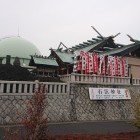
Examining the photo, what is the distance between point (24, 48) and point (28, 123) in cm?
2609

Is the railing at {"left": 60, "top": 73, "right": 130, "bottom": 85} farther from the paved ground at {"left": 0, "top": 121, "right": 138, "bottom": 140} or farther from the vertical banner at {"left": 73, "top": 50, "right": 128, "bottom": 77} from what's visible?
the paved ground at {"left": 0, "top": 121, "right": 138, "bottom": 140}

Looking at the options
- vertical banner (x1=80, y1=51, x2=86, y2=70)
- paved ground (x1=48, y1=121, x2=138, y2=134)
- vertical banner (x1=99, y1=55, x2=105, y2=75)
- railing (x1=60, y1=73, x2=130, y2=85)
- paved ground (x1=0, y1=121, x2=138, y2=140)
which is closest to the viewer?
paved ground (x1=0, y1=121, x2=138, y2=140)

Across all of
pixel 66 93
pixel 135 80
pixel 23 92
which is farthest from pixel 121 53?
pixel 23 92

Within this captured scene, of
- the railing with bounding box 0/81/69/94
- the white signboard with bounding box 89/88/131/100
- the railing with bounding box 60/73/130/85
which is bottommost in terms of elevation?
the white signboard with bounding box 89/88/131/100

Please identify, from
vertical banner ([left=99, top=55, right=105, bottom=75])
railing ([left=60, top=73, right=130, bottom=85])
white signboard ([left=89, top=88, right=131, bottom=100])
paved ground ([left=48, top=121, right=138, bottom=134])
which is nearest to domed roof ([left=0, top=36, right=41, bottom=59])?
railing ([left=60, top=73, right=130, bottom=85])

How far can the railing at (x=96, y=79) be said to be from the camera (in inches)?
691

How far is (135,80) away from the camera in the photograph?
2089cm

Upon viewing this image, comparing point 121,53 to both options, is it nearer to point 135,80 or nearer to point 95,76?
point 135,80

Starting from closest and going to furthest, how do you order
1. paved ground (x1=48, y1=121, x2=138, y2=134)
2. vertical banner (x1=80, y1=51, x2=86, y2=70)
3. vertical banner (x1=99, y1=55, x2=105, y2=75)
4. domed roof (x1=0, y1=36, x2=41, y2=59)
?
paved ground (x1=48, y1=121, x2=138, y2=134), vertical banner (x1=80, y1=51, x2=86, y2=70), vertical banner (x1=99, y1=55, x2=105, y2=75), domed roof (x1=0, y1=36, x2=41, y2=59)

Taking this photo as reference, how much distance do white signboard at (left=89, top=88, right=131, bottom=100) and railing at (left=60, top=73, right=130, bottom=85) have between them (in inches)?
23.6

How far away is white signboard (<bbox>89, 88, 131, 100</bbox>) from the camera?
1764 cm

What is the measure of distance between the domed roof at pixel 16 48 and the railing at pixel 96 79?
43.5ft

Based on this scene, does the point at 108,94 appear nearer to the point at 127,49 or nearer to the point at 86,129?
the point at 86,129

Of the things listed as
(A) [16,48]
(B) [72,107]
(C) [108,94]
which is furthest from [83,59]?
(A) [16,48]
